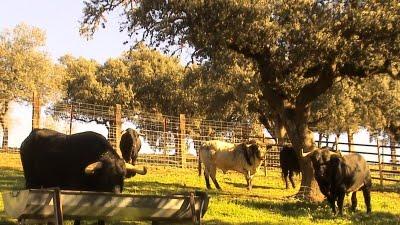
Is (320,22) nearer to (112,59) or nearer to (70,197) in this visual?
(70,197)

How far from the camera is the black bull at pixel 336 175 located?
50.1 ft

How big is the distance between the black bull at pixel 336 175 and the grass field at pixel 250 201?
1.42 ft

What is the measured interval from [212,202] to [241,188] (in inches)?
209

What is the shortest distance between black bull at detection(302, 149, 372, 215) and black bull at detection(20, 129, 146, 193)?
6.98m

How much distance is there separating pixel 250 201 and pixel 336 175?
247cm

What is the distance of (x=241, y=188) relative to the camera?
65.0 ft

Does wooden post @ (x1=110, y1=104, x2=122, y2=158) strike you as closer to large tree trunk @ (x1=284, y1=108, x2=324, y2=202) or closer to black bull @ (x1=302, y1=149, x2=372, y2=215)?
large tree trunk @ (x1=284, y1=108, x2=324, y2=202)

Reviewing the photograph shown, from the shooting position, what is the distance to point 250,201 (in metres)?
15.5

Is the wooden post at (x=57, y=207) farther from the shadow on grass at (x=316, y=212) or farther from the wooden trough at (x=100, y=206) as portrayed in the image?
the shadow on grass at (x=316, y=212)

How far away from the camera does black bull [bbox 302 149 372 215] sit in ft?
50.1

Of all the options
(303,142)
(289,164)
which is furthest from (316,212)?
(289,164)

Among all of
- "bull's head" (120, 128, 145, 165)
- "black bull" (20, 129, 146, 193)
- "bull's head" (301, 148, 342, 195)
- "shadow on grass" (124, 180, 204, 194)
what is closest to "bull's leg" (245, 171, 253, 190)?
"shadow on grass" (124, 180, 204, 194)

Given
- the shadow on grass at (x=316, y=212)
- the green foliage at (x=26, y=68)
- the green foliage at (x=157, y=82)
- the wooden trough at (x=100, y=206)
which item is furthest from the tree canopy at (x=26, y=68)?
the wooden trough at (x=100, y=206)

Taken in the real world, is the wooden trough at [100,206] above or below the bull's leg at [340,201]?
above
